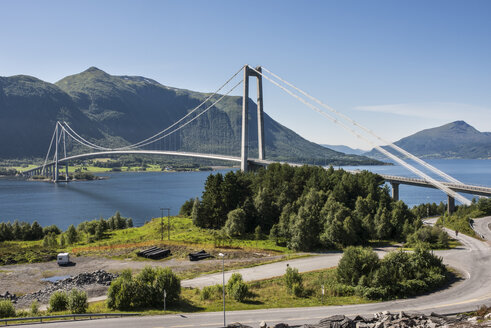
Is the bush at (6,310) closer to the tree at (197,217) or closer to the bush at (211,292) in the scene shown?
the bush at (211,292)

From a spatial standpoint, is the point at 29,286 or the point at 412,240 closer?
the point at 29,286

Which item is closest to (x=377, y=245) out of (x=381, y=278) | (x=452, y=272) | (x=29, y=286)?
(x=452, y=272)

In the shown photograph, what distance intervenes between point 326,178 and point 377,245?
48.2ft

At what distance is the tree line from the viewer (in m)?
41.1

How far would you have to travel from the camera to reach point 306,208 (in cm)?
4328

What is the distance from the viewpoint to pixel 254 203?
169 ft

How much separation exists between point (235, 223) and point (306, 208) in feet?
29.7

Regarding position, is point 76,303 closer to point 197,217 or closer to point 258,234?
point 258,234

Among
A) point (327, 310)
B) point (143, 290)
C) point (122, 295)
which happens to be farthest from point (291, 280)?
point (122, 295)

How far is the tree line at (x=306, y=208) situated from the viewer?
41125 mm

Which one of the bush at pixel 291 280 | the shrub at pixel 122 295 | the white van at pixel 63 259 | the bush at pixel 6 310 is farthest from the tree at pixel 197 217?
the bush at pixel 6 310

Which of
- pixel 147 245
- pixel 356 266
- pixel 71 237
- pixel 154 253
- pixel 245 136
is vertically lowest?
pixel 71 237

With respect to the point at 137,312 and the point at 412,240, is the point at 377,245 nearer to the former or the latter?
the point at 412,240

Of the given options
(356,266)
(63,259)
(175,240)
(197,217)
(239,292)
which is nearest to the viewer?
(239,292)
